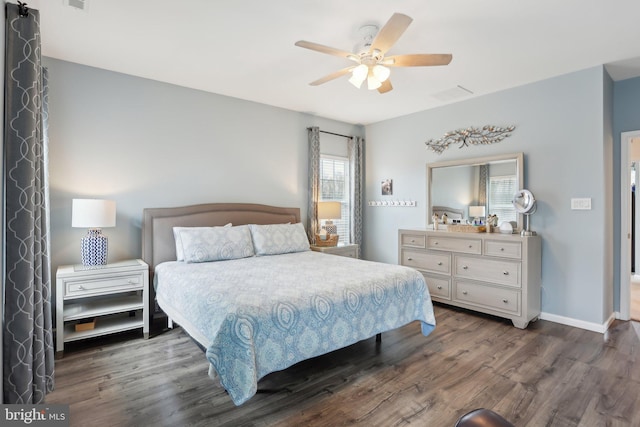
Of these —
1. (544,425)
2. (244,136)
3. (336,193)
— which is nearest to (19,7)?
(244,136)

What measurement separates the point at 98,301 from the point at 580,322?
4.91 m

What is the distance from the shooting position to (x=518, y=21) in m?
2.49

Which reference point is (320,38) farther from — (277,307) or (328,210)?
(328,210)

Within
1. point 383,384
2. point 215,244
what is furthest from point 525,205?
point 215,244

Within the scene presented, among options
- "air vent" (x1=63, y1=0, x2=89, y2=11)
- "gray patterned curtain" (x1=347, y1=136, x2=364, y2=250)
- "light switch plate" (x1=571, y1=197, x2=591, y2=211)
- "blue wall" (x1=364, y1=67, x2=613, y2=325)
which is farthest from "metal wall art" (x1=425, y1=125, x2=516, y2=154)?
"air vent" (x1=63, y1=0, x2=89, y2=11)

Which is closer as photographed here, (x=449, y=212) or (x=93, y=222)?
(x=93, y=222)

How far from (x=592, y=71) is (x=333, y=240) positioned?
3507 mm

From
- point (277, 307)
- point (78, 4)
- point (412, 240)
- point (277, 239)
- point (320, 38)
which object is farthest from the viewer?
point (412, 240)

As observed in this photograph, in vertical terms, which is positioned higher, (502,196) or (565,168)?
(565,168)

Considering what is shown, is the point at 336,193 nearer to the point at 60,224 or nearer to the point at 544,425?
the point at 60,224

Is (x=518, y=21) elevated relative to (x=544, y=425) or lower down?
elevated

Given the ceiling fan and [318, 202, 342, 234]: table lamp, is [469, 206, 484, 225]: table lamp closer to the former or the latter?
[318, 202, 342, 234]: table lamp

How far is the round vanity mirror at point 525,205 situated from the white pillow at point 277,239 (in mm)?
2528

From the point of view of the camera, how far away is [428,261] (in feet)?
14.1
